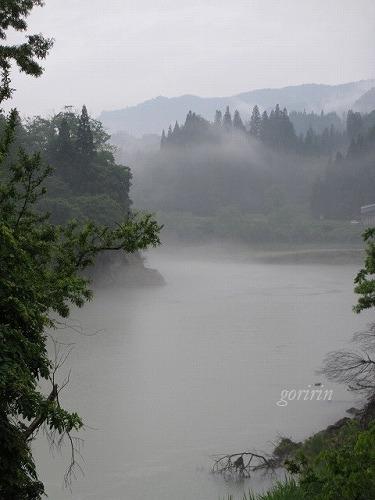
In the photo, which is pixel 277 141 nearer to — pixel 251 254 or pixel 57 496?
pixel 251 254

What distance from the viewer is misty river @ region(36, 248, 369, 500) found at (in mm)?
15734

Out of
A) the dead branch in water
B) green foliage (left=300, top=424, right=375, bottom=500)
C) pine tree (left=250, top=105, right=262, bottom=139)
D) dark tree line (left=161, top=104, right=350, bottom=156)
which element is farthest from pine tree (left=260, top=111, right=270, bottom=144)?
green foliage (left=300, top=424, right=375, bottom=500)

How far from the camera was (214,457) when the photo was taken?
1642 cm

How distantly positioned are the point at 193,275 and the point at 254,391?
41.2 metres

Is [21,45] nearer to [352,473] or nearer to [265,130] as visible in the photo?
[352,473]

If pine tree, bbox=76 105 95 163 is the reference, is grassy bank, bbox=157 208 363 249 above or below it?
below

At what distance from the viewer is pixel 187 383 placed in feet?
76.8

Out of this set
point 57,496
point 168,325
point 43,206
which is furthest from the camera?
point 43,206

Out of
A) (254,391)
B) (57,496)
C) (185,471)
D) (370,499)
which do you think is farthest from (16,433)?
(254,391)

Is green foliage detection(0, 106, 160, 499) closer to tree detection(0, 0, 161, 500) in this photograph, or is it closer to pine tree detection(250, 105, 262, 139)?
tree detection(0, 0, 161, 500)

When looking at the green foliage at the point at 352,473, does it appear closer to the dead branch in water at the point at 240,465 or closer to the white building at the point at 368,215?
the dead branch in water at the point at 240,465

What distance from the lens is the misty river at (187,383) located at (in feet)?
51.6

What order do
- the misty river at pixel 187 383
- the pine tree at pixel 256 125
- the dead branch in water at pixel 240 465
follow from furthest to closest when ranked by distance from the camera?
the pine tree at pixel 256 125 → the misty river at pixel 187 383 → the dead branch in water at pixel 240 465

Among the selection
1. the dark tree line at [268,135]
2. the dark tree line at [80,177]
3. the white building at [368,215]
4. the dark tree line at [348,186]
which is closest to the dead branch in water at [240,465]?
the dark tree line at [80,177]
